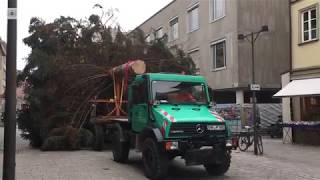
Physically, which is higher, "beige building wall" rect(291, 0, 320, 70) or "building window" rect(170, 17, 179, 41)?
"building window" rect(170, 17, 179, 41)

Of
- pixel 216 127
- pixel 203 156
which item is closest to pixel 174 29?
pixel 216 127

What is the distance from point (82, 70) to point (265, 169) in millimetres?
9290

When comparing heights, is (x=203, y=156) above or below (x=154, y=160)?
above

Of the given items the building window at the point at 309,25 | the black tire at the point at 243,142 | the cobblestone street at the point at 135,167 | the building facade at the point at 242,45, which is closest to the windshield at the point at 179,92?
the cobblestone street at the point at 135,167

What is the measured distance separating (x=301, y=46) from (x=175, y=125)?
44.0ft

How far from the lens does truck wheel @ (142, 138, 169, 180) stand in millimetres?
11375

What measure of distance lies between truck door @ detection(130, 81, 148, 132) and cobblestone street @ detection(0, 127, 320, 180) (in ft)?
4.03

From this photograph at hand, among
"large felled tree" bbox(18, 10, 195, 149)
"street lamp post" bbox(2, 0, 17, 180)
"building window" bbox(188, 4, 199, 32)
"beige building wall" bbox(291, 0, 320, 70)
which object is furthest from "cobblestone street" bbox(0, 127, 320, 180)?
"building window" bbox(188, 4, 199, 32)

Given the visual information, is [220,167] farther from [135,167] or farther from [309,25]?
[309,25]

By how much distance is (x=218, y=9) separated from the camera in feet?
113

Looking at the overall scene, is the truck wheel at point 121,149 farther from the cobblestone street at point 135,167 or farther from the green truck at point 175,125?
the green truck at point 175,125

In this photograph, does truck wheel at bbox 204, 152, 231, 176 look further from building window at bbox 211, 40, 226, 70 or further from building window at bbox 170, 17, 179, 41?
building window at bbox 170, 17, 179, 41

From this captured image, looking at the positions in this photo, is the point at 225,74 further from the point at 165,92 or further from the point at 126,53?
the point at 165,92

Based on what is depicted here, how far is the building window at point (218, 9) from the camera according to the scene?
3353 cm
